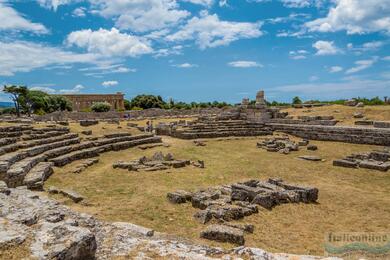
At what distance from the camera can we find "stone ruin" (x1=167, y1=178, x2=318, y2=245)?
26.1 ft

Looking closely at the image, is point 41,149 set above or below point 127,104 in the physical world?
below

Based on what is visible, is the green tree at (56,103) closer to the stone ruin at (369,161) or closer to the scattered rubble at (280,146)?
the scattered rubble at (280,146)

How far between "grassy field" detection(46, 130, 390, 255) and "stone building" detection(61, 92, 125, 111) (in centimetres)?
6265

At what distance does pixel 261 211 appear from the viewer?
9.48 metres

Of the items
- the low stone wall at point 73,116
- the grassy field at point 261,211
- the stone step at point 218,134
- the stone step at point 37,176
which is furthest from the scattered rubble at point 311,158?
the low stone wall at point 73,116

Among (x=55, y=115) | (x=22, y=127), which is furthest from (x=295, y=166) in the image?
(x=55, y=115)

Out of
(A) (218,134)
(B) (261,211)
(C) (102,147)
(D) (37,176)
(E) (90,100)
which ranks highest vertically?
(E) (90,100)

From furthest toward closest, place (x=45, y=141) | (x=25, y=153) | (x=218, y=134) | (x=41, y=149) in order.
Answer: (x=218, y=134) < (x=45, y=141) < (x=41, y=149) < (x=25, y=153)

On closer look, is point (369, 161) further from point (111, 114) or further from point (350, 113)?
point (111, 114)

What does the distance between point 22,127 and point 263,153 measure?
→ 1485 centimetres

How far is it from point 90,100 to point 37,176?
70.9m

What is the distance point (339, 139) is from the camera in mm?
24812

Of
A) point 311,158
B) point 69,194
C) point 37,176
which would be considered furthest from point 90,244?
point 311,158

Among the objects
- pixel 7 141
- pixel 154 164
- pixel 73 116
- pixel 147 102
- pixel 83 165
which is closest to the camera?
pixel 83 165
